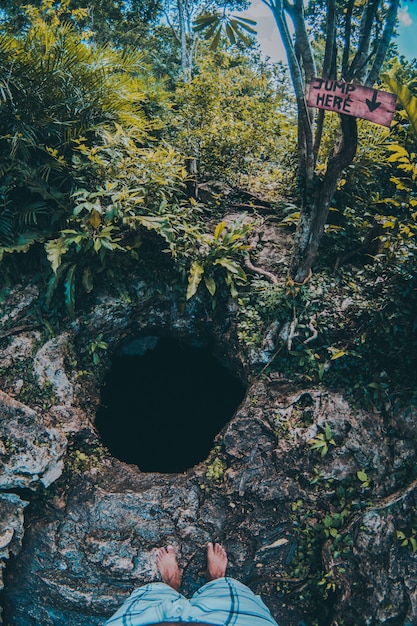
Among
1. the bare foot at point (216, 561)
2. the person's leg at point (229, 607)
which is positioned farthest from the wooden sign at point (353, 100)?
the bare foot at point (216, 561)

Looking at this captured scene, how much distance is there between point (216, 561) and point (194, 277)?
352cm

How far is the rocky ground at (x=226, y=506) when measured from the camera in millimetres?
4309

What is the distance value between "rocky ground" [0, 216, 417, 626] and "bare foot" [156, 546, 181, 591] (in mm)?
121

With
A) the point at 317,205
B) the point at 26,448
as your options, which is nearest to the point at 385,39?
the point at 317,205

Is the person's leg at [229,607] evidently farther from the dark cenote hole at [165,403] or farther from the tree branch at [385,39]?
the tree branch at [385,39]

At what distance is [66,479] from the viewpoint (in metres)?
4.79

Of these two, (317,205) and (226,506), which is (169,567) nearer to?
(226,506)

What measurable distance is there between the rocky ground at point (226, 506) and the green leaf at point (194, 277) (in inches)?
61.2

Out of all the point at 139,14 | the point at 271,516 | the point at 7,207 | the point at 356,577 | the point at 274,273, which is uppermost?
the point at 139,14

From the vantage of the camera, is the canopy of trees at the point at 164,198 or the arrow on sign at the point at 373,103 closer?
the arrow on sign at the point at 373,103

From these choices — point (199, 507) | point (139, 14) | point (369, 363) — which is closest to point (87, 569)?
point (199, 507)

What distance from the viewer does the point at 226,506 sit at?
15.5 ft

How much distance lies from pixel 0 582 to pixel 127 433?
8.15 ft

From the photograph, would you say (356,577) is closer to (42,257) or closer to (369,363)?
(369,363)
